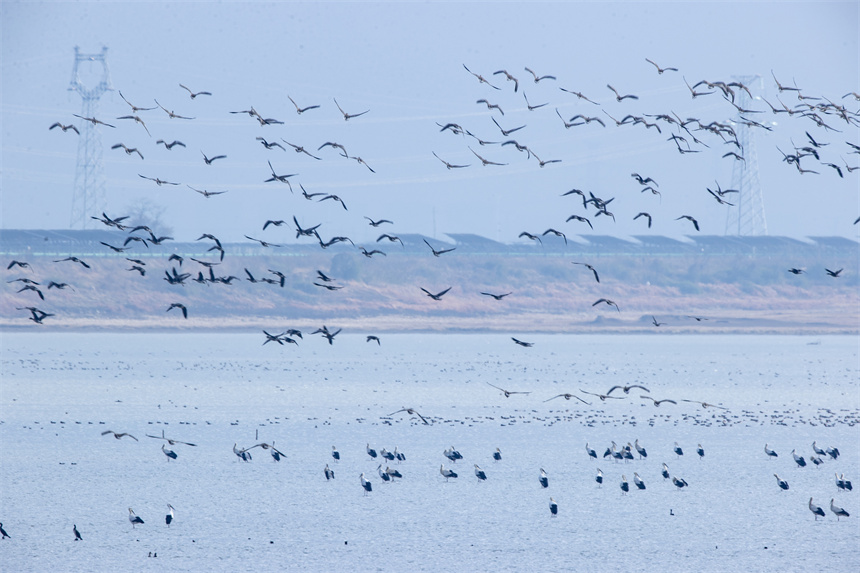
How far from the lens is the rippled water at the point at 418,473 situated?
23.5 metres

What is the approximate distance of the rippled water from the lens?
77.1ft

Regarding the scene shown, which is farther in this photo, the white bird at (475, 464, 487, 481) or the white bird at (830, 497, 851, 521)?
the white bird at (475, 464, 487, 481)

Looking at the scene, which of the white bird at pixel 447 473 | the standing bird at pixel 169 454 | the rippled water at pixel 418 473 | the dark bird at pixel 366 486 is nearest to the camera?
the rippled water at pixel 418 473

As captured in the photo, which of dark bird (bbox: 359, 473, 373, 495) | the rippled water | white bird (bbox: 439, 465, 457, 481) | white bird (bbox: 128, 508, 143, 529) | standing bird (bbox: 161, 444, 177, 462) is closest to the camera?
the rippled water

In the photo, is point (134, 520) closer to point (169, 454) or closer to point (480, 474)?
point (169, 454)

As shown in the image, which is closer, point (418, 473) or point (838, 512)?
point (838, 512)

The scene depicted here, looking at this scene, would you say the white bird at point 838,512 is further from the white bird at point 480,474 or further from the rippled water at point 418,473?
the white bird at point 480,474

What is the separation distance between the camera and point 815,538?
959 inches

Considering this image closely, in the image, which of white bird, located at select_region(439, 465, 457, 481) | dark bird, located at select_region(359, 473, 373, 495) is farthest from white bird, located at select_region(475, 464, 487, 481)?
dark bird, located at select_region(359, 473, 373, 495)

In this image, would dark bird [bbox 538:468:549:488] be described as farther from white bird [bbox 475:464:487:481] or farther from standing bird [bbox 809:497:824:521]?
standing bird [bbox 809:497:824:521]

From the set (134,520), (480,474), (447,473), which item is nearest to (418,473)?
(447,473)

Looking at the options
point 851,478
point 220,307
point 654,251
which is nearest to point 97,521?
point 851,478

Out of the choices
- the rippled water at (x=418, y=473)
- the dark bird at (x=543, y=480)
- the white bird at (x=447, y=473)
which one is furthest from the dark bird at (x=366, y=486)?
the dark bird at (x=543, y=480)

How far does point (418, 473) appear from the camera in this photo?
31375 millimetres
